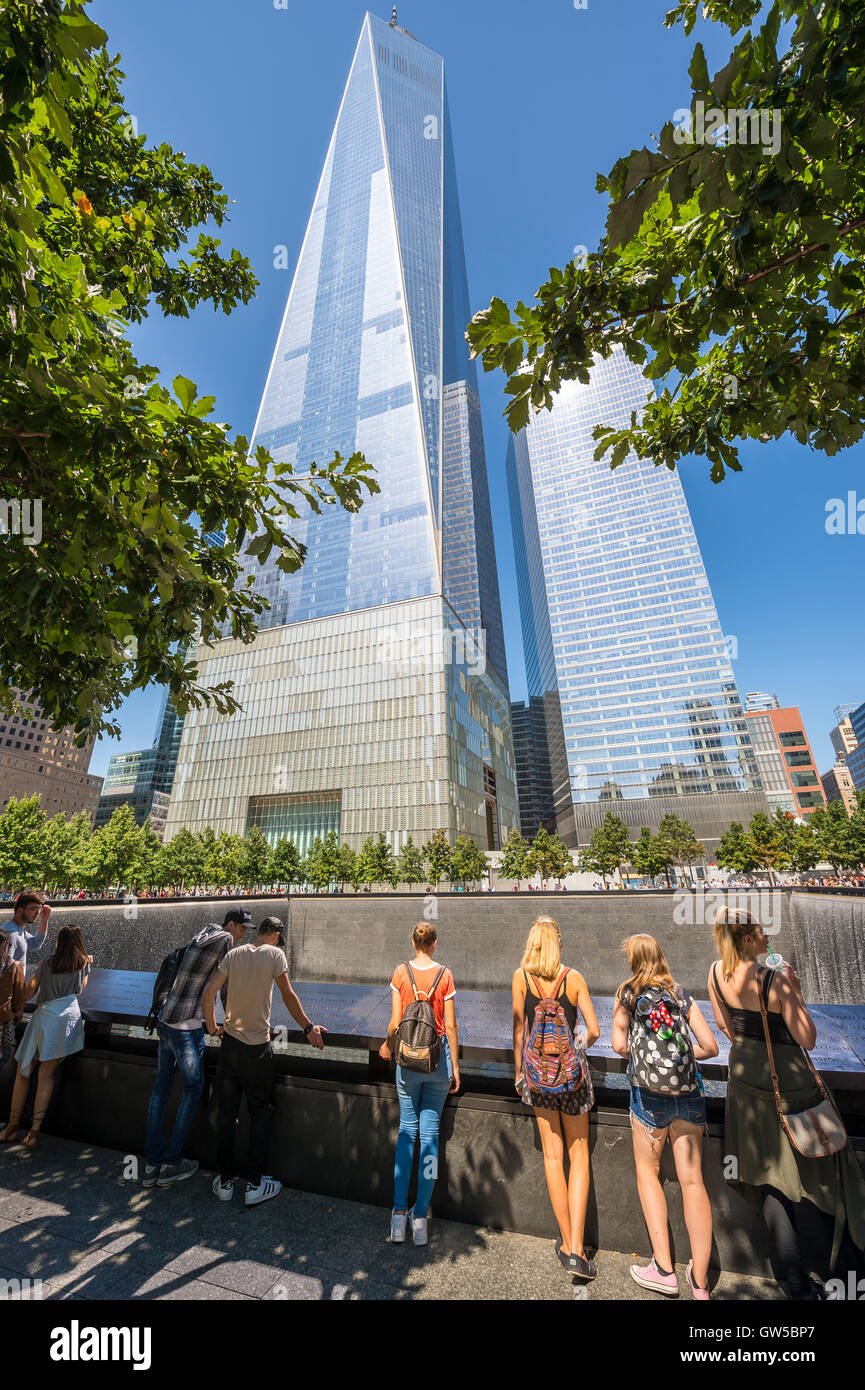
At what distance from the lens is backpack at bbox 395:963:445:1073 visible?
3.33m

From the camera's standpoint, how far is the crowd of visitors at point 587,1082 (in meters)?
2.65

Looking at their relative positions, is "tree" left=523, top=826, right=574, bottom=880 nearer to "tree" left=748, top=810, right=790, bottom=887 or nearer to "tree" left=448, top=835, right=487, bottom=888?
"tree" left=448, top=835, right=487, bottom=888

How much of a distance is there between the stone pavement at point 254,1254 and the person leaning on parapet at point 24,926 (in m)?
1.78

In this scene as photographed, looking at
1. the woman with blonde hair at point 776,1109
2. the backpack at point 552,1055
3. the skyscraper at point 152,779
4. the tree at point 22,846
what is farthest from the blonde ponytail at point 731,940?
the skyscraper at point 152,779

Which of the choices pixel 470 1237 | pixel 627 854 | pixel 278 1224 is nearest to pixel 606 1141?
pixel 470 1237

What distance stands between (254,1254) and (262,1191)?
1.80 ft

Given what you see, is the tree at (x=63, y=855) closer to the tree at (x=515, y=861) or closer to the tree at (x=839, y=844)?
the tree at (x=515, y=861)

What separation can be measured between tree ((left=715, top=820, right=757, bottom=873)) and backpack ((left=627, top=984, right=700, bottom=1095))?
176 feet

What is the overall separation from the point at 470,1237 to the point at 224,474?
16.1 ft

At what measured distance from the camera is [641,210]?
2252 millimetres

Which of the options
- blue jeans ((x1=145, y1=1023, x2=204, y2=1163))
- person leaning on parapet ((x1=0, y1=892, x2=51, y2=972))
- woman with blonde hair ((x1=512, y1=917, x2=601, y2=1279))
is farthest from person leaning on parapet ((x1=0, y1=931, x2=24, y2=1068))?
woman with blonde hair ((x1=512, y1=917, x2=601, y2=1279))

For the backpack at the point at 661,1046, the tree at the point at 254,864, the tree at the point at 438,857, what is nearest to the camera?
the backpack at the point at 661,1046

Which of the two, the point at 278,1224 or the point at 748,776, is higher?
the point at 748,776

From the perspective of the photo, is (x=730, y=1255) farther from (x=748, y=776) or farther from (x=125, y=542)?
(x=748, y=776)
